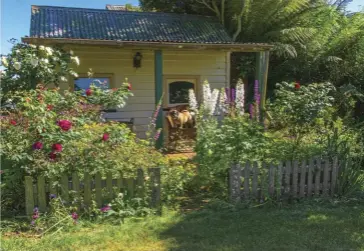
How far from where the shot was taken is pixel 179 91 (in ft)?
32.1

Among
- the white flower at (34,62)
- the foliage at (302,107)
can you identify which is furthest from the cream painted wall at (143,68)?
the foliage at (302,107)

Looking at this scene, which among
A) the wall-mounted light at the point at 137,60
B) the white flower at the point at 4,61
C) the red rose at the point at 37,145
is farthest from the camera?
the wall-mounted light at the point at 137,60

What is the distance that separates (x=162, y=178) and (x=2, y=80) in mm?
3775

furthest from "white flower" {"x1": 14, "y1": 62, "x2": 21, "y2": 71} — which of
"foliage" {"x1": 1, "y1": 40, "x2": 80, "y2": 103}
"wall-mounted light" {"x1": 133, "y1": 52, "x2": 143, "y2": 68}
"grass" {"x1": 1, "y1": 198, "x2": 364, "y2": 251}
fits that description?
"grass" {"x1": 1, "y1": 198, "x2": 364, "y2": 251}

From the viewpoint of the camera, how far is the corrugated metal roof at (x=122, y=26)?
8.90 metres

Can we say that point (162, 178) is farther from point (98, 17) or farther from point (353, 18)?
point (353, 18)

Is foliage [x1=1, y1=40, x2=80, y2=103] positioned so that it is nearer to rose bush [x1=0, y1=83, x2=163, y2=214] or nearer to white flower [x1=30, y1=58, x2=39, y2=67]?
white flower [x1=30, y1=58, x2=39, y2=67]

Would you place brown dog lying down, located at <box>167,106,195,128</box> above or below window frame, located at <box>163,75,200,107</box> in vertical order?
below

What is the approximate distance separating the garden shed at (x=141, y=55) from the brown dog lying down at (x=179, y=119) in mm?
1172

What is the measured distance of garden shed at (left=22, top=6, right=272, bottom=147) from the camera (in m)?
8.65

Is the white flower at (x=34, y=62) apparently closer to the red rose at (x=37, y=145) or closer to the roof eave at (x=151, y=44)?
the roof eave at (x=151, y=44)

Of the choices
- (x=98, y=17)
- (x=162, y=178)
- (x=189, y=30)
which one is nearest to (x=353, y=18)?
(x=189, y=30)

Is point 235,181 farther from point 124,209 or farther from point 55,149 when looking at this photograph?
point 55,149

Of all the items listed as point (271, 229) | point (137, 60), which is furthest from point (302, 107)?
point (137, 60)
